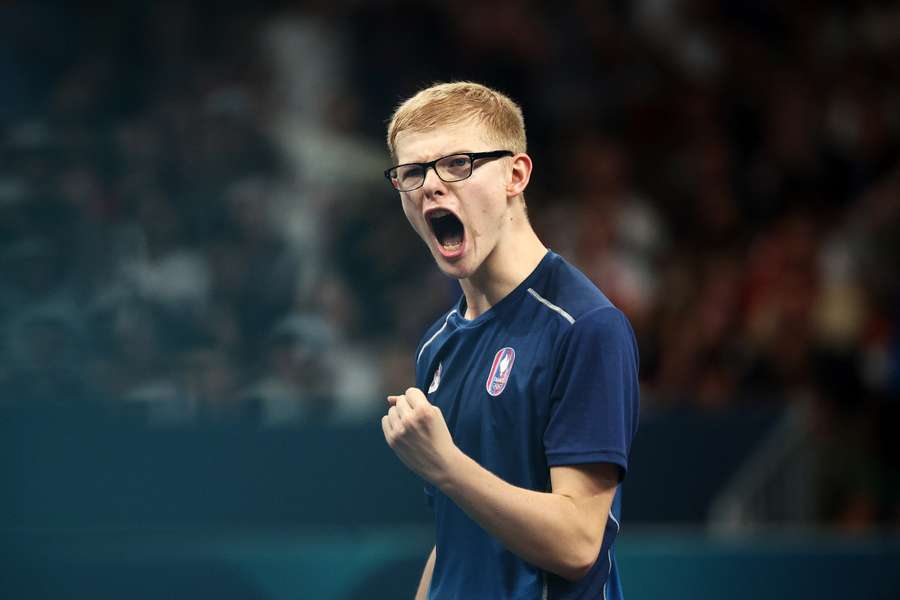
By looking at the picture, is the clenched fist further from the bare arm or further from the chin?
the chin

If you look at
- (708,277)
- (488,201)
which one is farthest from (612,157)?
(488,201)

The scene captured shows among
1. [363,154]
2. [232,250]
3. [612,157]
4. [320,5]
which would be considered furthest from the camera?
[612,157]

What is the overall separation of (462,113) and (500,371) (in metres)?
0.50

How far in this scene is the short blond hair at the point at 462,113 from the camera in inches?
96.2

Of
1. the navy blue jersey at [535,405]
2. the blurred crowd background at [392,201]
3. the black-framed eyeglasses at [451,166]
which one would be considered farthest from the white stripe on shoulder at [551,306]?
the blurred crowd background at [392,201]

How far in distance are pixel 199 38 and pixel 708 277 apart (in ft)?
10.5

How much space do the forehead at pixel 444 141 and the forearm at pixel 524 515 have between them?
0.59m

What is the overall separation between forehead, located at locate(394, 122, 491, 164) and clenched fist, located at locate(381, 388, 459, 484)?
480 mm

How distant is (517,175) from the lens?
8.19ft

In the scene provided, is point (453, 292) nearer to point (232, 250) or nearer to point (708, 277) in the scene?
point (232, 250)

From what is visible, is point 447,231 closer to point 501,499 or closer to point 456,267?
point 456,267

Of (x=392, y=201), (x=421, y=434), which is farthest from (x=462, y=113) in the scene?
(x=392, y=201)

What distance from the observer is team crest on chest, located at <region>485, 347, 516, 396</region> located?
7.91 ft

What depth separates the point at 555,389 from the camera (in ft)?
7.63
